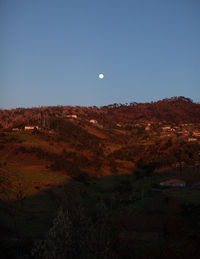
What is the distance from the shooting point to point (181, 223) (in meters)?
17.1

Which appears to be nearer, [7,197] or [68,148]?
[7,197]

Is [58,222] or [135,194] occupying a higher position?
[58,222]

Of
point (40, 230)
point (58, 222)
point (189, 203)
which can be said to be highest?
point (58, 222)

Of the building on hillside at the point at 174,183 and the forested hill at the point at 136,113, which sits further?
the forested hill at the point at 136,113

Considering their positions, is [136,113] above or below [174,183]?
above

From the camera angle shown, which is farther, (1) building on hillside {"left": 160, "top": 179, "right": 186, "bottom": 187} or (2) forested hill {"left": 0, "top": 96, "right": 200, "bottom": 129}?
(2) forested hill {"left": 0, "top": 96, "right": 200, "bottom": 129}

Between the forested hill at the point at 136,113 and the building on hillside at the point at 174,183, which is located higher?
the forested hill at the point at 136,113

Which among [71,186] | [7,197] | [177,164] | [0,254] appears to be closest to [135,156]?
[177,164]

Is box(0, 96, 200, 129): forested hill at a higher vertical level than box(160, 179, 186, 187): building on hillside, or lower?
higher

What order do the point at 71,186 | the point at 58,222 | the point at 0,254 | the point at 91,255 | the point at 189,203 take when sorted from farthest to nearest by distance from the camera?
the point at 71,186 → the point at 189,203 → the point at 0,254 → the point at 58,222 → the point at 91,255

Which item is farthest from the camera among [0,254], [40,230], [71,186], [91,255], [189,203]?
[71,186]

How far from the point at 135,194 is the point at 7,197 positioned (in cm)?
1476

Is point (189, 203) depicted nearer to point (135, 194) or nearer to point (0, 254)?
point (135, 194)

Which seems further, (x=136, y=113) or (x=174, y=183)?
(x=136, y=113)
